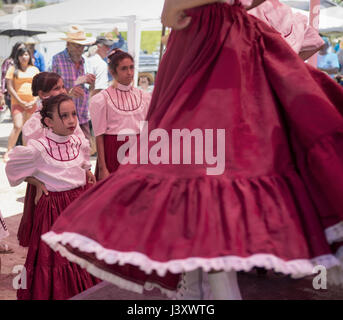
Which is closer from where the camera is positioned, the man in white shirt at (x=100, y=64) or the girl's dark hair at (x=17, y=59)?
the girl's dark hair at (x=17, y=59)

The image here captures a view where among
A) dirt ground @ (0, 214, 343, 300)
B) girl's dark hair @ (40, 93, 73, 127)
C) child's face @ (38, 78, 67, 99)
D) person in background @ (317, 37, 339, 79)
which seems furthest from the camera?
person in background @ (317, 37, 339, 79)

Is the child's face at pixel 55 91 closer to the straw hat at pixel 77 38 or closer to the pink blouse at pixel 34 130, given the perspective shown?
the pink blouse at pixel 34 130

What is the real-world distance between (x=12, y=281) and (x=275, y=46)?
2070mm

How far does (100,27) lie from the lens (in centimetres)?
778

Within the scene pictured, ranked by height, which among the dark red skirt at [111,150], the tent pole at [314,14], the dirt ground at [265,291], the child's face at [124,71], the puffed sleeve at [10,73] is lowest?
the puffed sleeve at [10,73]

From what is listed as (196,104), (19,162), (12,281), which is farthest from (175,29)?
(12,281)

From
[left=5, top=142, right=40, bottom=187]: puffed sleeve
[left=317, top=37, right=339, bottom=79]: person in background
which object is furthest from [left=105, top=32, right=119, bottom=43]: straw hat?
[left=5, top=142, right=40, bottom=187]: puffed sleeve

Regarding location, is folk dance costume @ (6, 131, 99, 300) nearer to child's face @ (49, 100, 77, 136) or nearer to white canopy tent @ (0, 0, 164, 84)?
child's face @ (49, 100, 77, 136)

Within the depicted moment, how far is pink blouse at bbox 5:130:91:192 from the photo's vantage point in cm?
261

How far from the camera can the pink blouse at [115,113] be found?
3.27 m

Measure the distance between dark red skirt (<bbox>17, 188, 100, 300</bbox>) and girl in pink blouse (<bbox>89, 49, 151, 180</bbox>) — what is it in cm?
63

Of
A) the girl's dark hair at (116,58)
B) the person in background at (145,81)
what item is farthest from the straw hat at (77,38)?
the girl's dark hair at (116,58)
